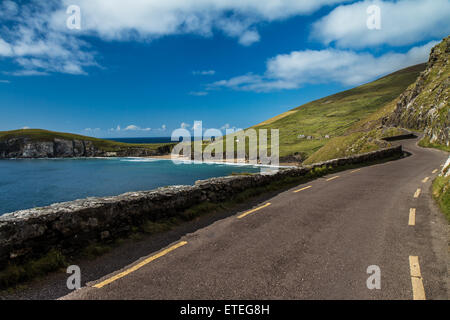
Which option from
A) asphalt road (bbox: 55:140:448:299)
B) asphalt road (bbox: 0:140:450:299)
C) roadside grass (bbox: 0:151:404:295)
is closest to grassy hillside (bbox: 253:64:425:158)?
roadside grass (bbox: 0:151:404:295)

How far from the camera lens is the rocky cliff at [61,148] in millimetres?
145000

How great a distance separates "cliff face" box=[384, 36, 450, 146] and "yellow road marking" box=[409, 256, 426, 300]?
43.6 metres

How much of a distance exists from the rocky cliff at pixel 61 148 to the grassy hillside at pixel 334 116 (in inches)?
3537

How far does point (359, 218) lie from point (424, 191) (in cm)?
687

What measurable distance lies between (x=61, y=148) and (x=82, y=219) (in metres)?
179

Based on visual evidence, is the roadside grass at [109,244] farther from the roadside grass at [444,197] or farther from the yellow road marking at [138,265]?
the yellow road marking at [138,265]

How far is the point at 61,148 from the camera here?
503 ft

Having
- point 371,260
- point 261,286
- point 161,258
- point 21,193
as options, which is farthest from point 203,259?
point 21,193

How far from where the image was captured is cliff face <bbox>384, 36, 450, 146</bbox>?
47.7 meters

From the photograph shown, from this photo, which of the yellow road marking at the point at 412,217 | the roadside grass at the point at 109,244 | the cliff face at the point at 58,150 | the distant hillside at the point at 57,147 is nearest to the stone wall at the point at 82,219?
the roadside grass at the point at 109,244

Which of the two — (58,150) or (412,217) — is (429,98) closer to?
(412,217)

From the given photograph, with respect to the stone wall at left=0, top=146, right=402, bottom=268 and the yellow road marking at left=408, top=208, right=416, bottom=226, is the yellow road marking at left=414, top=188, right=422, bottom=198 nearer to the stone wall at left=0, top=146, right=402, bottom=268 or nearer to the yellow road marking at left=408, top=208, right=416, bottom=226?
the yellow road marking at left=408, top=208, right=416, bottom=226

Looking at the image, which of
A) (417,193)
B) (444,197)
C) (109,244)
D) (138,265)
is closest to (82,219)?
(109,244)

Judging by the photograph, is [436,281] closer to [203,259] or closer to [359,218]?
[359,218]
